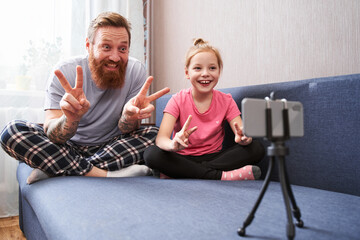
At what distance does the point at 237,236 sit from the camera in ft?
1.87

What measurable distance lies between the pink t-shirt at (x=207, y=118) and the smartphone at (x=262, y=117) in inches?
30.6

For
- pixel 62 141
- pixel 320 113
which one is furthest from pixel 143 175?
pixel 320 113

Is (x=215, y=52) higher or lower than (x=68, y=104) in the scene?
higher

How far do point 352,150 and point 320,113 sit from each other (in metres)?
0.16

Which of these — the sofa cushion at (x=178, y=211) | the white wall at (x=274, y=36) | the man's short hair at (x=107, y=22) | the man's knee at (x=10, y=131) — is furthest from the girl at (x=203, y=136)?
the man's knee at (x=10, y=131)

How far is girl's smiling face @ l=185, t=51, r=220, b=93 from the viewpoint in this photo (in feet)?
4.26

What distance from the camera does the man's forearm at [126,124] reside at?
1.39 m

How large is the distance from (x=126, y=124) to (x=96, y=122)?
196 millimetres

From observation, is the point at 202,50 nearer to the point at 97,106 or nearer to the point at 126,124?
the point at 126,124

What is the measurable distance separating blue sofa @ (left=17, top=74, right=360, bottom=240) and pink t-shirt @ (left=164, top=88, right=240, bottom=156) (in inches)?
3.4

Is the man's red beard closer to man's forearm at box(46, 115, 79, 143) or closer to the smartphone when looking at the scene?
man's forearm at box(46, 115, 79, 143)

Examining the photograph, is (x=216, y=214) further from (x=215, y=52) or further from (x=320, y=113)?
(x=215, y=52)

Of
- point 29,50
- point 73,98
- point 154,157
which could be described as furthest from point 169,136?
point 29,50

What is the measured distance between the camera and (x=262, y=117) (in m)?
0.51
